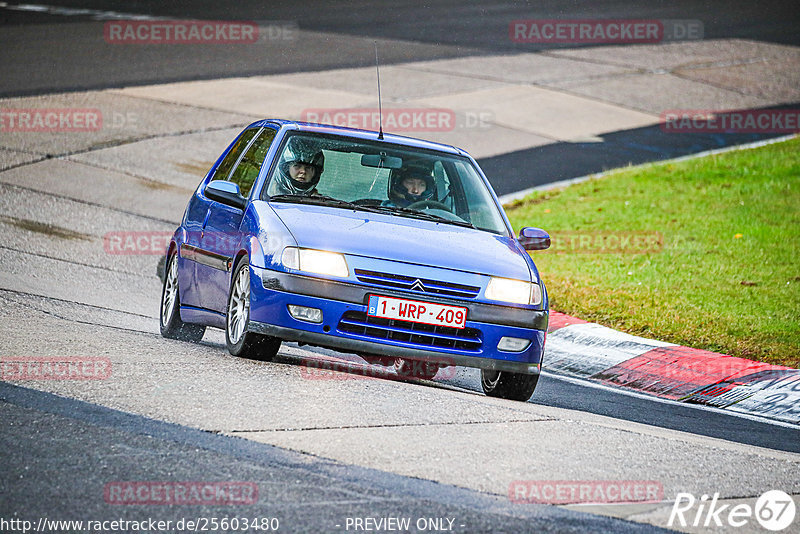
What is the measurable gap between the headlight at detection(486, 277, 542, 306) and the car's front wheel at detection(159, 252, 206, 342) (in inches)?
105

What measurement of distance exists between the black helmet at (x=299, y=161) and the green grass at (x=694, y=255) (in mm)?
3891

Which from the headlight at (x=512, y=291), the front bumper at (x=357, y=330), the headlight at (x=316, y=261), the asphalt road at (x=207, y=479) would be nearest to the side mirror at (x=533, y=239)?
the headlight at (x=512, y=291)

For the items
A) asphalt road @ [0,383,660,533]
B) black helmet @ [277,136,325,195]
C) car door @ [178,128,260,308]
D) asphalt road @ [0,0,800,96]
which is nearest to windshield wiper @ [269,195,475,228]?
black helmet @ [277,136,325,195]

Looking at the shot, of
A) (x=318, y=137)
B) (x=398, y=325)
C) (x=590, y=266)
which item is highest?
(x=318, y=137)

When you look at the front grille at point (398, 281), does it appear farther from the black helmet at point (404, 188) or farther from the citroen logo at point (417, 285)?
the black helmet at point (404, 188)

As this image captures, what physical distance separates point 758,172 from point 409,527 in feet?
48.6

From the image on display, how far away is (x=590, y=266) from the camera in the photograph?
45.0 ft

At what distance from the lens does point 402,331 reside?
24.1 ft

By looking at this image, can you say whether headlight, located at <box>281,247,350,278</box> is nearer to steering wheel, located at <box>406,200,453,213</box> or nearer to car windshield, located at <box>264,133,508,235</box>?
car windshield, located at <box>264,133,508,235</box>

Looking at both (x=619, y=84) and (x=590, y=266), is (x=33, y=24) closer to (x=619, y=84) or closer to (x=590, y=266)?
(x=619, y=84)

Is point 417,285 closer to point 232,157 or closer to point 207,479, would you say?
point 207,479

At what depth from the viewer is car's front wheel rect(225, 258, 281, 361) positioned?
7.64 m

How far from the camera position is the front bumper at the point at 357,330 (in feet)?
→ 23.9

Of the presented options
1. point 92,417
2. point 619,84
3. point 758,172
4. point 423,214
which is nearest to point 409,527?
point 92,417
